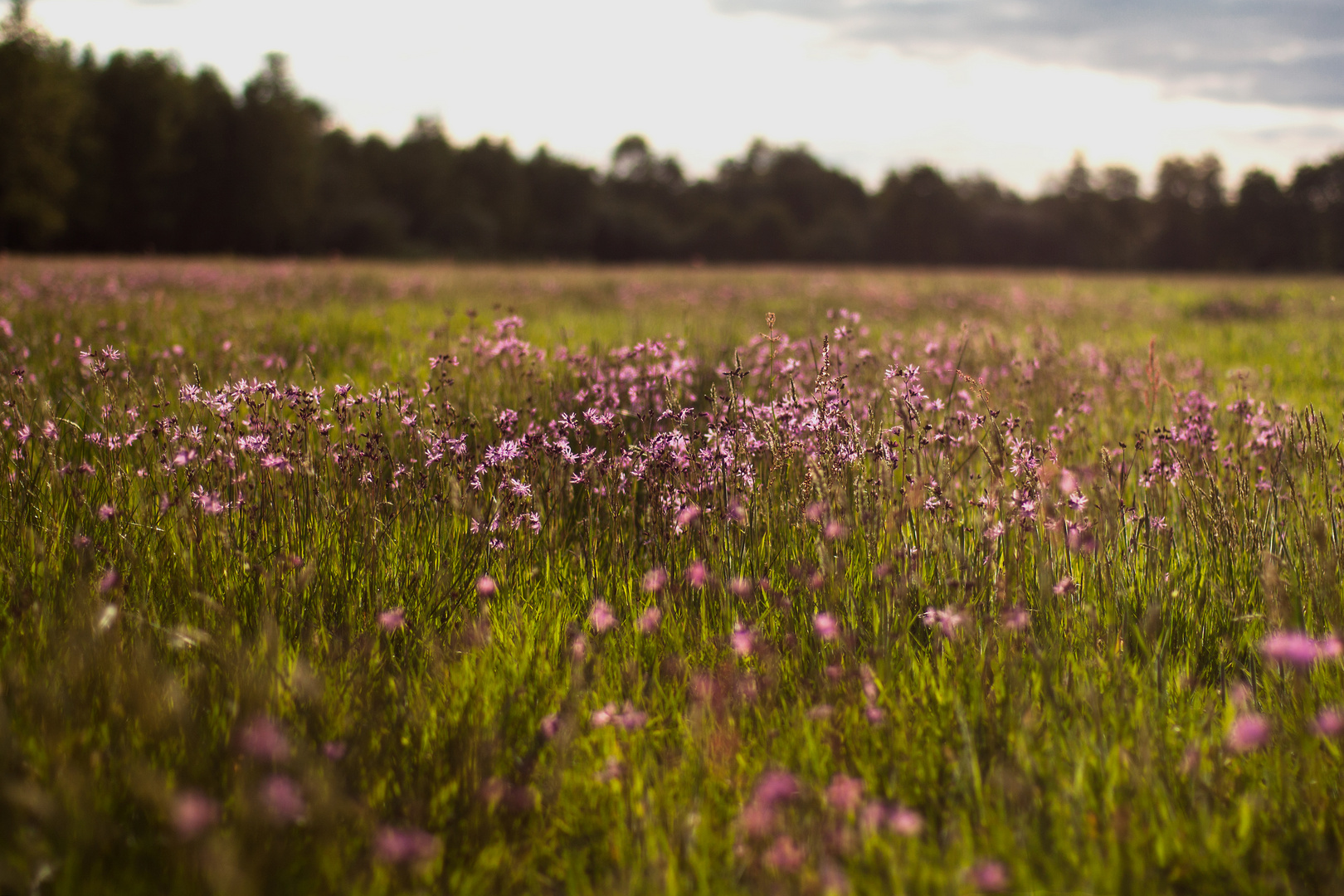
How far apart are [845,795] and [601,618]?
766mm

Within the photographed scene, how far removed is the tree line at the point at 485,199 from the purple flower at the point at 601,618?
47134 millimetres

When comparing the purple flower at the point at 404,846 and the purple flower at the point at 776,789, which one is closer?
the purple flower at the point at 404,846

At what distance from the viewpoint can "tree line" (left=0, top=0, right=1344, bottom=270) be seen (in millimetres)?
46406

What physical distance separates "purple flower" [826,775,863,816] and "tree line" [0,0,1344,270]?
4794 cm

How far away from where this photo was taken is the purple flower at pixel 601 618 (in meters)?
2.03

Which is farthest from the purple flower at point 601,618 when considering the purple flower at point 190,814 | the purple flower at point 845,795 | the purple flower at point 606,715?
the purple flower at point 190,814

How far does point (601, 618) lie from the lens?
6.72 feet

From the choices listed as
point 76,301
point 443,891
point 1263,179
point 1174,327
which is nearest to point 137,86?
point 76,301

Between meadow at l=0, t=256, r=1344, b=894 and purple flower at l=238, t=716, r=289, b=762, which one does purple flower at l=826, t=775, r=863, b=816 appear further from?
purple flower at l=238, t=716, r=289, b=762

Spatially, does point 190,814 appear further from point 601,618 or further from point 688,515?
point 688,515

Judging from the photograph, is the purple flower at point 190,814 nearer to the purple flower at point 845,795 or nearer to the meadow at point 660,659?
the meadow at point 660,659

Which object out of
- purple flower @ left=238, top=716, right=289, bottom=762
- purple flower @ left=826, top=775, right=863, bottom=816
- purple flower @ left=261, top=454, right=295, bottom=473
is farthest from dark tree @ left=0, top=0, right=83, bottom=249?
purple flower @ left=826, top=775, right=863, bottom=816

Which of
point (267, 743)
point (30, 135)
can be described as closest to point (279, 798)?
point (267, 743)

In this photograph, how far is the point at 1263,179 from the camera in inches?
2653
